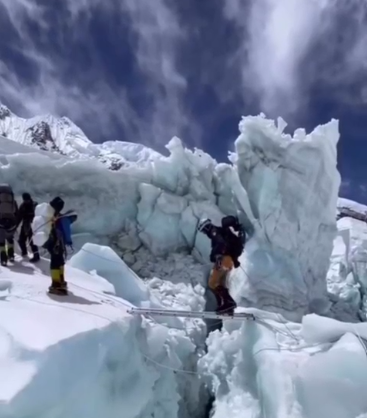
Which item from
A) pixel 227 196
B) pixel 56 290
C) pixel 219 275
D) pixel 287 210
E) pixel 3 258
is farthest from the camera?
pixel 227 196

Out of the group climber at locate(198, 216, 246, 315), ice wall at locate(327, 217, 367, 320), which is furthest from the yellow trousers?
ice wall at locate(327, 217, 367, 320)

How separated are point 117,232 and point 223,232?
4.57 metres

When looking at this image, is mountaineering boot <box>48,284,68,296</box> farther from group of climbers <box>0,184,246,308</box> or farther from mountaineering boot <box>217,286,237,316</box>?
mountaineering boot <box>217,286,237,316</box>

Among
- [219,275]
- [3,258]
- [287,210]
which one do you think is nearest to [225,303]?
[219,275]

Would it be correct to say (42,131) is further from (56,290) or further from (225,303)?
(56,290)

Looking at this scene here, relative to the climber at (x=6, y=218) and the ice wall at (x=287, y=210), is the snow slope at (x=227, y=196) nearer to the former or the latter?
the ice wall at (x=287, y=210)

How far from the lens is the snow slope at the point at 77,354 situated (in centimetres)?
286

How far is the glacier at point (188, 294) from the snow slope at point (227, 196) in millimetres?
26

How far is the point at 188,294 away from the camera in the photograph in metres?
7.59

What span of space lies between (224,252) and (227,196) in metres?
4.72

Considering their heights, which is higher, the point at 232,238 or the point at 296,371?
the point at 232,238

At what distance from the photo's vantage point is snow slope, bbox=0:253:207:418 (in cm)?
286

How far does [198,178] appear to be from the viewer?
9328mm

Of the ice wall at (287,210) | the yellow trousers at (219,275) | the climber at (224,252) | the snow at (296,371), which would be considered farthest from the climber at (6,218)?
the ice wall at (287,210)
